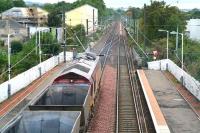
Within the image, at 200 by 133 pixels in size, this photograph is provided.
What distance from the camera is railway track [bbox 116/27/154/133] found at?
26.1 metres

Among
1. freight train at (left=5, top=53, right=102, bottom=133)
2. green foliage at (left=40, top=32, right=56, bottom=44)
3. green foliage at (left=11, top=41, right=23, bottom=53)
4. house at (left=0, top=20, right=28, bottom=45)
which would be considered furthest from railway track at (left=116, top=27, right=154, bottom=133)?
house at (left=0, top=20, right=28, bottom=45)

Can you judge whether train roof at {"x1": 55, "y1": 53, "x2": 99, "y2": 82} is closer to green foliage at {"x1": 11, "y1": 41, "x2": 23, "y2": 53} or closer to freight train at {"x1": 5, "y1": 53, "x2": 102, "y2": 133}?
freight train at {"x1": 5, "y1": 53, "x2": 102, "y2": 133}

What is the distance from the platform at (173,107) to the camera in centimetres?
2559

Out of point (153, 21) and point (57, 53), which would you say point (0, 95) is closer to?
point (57, 53)

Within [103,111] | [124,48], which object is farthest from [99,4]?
[103,111]

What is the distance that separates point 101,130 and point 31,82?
658 inches

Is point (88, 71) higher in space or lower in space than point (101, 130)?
higher

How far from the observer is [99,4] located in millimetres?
165250

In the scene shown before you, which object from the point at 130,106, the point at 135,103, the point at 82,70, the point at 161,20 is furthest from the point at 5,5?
the point at 82,70

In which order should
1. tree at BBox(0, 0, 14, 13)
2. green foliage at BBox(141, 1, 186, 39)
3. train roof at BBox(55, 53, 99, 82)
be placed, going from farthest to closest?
tree at BBox(0, 0, 14, 13), green foliage at BBox(141, 1, 186, 39), train roof at BBox(55, 53, 99, 82)

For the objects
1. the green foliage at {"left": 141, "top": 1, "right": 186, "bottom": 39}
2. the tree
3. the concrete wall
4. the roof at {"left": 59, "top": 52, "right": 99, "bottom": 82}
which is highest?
the tree

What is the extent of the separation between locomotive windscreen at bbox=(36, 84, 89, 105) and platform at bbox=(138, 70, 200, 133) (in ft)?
17.0

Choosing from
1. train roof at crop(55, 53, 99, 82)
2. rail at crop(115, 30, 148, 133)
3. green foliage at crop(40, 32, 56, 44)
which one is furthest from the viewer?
green foliage at crop(40, 32, 56, 44)

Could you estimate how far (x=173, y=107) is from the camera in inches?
1212
